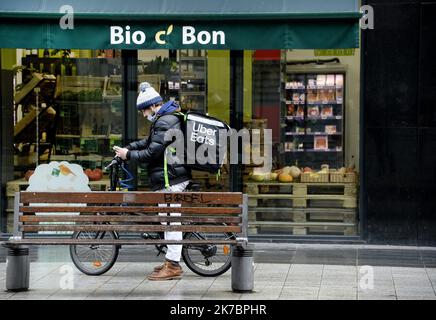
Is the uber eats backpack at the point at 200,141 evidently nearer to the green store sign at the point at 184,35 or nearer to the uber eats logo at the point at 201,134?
the uber eats logo at the point at 201,134

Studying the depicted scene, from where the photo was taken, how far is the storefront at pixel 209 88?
11.8 metres

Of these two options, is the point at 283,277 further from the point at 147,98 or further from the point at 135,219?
the point at 147,98

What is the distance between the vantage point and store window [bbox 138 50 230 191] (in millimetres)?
12430

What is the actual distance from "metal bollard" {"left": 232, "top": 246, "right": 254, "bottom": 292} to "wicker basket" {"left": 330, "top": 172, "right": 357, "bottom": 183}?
3.67 metres

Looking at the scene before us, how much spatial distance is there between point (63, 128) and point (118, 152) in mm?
3095

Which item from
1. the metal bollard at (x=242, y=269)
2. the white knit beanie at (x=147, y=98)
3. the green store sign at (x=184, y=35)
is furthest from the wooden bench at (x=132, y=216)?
the green store sign at (x=184, y=35)

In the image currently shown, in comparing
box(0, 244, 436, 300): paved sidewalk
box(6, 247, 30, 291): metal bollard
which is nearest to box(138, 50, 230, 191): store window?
box(0, 244, 436, 300): paved sidewalk

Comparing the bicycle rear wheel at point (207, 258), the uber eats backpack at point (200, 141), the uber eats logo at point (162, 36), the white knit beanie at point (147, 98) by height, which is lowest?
the bicycle rear wheel at point (207, 258)

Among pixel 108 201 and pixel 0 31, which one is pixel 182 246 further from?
pixel 0 31

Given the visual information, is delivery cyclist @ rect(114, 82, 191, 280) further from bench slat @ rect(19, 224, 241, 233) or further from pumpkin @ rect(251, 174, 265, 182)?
pumpkin @ rect(251, 174, 265, 182)

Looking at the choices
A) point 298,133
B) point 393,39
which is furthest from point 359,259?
point 393,39

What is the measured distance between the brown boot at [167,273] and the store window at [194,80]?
2870 mm

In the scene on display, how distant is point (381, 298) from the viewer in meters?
8.79

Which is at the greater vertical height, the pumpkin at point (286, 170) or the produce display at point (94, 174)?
the pumpkin at point (286, 170)
